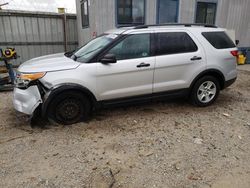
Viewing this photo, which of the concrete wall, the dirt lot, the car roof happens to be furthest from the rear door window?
the concrete wall

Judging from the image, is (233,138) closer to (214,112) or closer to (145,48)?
(214,112)

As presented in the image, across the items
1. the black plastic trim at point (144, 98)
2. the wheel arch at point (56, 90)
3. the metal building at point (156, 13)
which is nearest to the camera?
the wheel arch at point (56, 90)

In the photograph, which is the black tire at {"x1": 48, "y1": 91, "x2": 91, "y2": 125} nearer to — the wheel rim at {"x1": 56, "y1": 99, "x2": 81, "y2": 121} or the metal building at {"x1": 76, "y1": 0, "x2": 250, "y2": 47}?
the wheel rim at {"x1": 56, "y1": 99, "x2": 81, "y2": 121}

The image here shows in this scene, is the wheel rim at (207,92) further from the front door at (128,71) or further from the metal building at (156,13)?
the metal building at (156,13)

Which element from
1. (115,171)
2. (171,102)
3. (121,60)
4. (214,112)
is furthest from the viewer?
(171,102)

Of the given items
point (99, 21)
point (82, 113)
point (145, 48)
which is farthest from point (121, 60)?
point (99, 21)

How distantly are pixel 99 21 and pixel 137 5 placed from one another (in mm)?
1632

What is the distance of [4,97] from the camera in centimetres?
552

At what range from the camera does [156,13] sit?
862cm

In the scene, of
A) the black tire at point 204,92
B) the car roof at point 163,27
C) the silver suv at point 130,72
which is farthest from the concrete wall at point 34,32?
the black tire at point 204,92

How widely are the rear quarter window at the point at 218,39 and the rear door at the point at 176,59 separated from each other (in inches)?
12.5

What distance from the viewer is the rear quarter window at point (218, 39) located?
4564mm

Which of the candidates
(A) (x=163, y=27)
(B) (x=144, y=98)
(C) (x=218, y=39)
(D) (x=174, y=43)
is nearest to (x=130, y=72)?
(B) (x=144, y=98)

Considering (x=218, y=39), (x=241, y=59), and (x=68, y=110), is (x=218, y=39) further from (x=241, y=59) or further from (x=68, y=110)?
(x=241, y=59)
